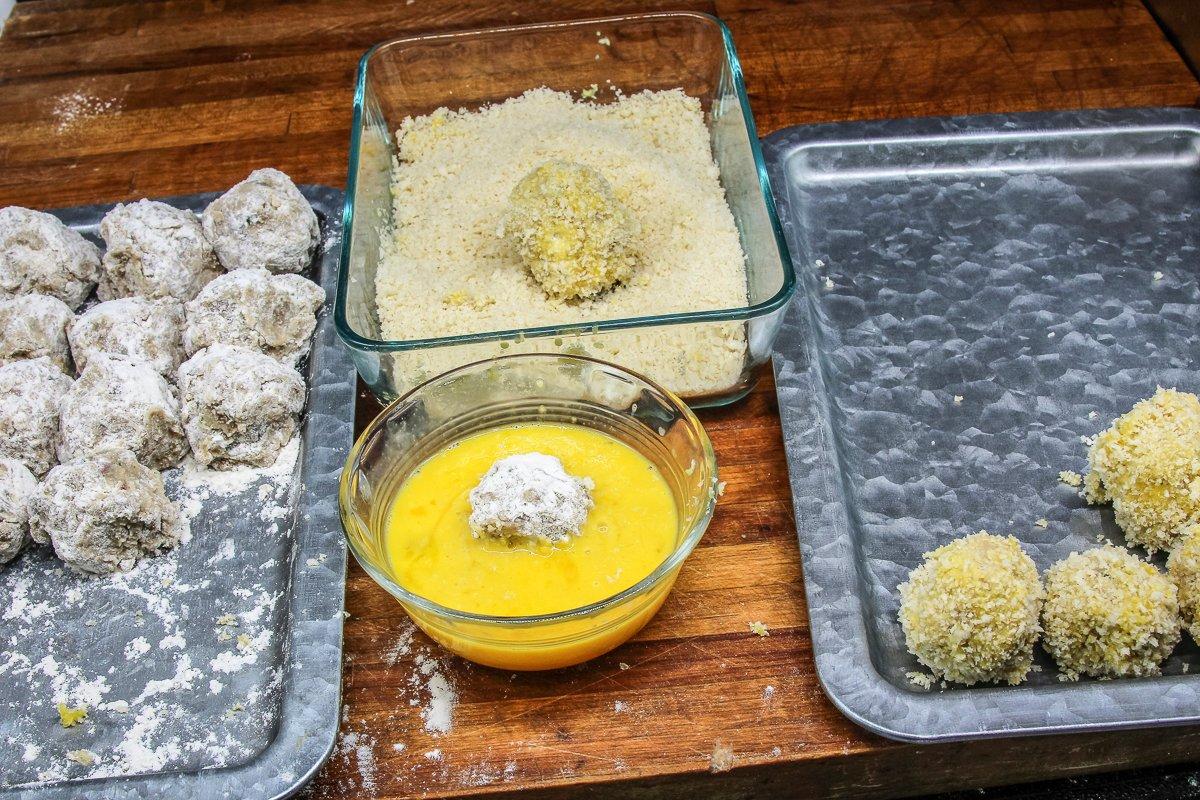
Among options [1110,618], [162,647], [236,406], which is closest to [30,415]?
[236,406]

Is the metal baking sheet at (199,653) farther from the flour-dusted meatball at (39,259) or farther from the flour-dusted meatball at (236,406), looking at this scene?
the flour-dusted meatball at (39,259)

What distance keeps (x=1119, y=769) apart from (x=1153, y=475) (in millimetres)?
363

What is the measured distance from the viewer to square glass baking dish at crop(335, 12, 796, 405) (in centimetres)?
149

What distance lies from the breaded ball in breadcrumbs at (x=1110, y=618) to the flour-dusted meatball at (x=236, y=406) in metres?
1.02

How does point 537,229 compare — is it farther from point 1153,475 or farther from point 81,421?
point 1153,475

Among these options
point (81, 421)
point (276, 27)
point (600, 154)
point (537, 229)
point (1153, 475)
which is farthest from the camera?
point (276, 27)

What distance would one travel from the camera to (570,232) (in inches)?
63.8

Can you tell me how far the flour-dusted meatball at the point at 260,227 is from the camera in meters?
1.73

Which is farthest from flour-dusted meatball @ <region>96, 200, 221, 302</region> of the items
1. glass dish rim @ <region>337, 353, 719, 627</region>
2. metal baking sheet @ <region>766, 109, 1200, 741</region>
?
metal baking sheet @ <region>766, 109, 1200, 741</region>

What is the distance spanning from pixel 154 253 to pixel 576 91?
30.7 inches

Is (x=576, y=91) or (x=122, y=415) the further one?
(x=576, y=91)

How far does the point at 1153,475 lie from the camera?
1392mm

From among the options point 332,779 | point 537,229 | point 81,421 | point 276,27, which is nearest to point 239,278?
point 81,421

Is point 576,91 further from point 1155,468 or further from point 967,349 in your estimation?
point 1155,468
